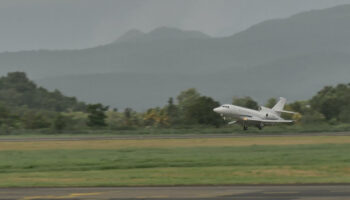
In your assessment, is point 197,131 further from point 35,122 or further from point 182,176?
point 182,176

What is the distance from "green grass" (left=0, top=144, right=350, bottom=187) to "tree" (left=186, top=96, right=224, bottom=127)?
43.8m

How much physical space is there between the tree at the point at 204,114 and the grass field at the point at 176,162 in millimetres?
32658

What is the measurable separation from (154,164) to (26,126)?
69.3 meters

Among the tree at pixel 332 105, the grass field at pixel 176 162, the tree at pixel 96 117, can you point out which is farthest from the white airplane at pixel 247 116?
the tree at pixel 96 117

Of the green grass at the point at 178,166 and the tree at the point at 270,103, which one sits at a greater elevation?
the tree at the point at 270,103

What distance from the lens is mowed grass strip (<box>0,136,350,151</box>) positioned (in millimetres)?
63531

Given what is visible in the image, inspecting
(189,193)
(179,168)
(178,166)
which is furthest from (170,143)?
(189,193)

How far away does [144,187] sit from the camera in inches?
1273

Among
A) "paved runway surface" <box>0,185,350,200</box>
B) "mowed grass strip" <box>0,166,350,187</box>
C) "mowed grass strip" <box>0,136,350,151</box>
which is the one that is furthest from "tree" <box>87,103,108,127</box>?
"paved runway surface" <box>0,185,350,200</box>

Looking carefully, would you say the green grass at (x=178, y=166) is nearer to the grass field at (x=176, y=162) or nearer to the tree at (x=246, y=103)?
the grass field at (x=176, y=162)

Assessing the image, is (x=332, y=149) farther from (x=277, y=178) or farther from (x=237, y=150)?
(x=277, y=178)

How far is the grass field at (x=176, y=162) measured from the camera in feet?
119

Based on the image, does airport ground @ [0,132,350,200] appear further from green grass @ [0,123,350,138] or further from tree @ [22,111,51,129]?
tree @ [22,111,51,129]

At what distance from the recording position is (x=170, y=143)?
219 ft
